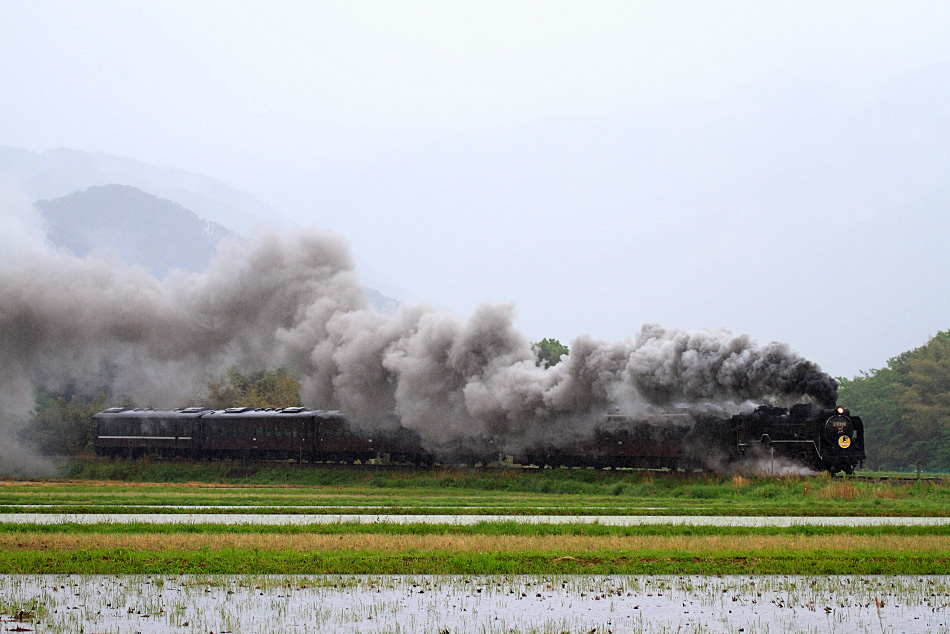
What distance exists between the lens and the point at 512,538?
2183cm

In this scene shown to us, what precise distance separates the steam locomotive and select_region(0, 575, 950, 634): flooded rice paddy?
22890 millimetres

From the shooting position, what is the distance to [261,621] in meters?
13.4

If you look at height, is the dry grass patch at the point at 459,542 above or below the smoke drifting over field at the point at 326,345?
below

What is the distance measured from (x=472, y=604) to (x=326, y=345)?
38864 millimetres

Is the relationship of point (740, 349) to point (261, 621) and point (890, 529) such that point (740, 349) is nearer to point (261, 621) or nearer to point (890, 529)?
point (890, 529)

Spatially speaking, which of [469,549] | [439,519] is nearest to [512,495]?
[439,519]

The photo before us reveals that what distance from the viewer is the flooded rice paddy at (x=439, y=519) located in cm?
2538

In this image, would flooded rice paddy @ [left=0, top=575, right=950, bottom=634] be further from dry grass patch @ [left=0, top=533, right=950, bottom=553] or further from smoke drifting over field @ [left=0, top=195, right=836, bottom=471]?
smoke drifting over field @ [left=0, top=195, right=836, bottom=471]

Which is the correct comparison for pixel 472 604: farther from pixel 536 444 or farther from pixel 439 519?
pixel 536 444

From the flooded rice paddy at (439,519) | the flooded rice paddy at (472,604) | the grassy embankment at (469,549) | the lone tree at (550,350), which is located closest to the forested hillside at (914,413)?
the lone tree at (550,350)

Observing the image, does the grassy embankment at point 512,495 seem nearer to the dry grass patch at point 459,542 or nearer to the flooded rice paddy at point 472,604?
the dry grass patch at point 459,542

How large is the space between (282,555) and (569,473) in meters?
27.3

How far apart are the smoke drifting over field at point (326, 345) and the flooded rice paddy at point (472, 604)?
25.1m

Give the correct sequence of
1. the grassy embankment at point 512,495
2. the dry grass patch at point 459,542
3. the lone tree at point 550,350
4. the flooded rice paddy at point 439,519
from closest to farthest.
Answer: the dry grass patch at point 459,542
the flooded rice paddy at point 439,519
the grassy embankment at point 512,495
the lone tree at point 550,350
